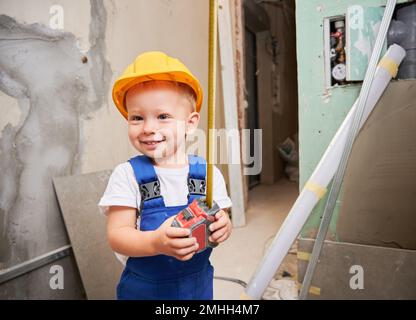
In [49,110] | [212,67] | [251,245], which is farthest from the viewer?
[251,245]

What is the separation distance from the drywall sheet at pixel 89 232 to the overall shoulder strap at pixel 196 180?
0.74 metres

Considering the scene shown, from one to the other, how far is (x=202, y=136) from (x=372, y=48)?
1.19m

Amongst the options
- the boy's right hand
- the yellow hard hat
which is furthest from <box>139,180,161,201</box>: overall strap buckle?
the yellow hard hat

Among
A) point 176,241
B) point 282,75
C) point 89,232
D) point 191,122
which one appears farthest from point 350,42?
point 282,75

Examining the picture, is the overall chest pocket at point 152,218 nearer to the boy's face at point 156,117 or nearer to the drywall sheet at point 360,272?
the boy's face at point 156,117

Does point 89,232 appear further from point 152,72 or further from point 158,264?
point 152,72

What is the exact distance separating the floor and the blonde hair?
3.46 feet

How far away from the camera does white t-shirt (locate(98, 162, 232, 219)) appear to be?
65 centimetres

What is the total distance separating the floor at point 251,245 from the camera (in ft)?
5.03

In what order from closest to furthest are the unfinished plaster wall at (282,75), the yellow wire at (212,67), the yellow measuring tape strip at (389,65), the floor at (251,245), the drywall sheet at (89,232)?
the yellow wire at (212,67)
the yellow measuring tape strip at (389,65)
the drywall sheet at (89,232)
the floor at (251,245)
the unfinished plaster wall at (282,75)

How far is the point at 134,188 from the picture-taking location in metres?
0.67

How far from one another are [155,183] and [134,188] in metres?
0.05

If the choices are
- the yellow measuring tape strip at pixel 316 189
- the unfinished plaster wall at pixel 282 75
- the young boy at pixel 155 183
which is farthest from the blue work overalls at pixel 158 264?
the unfinished plaster wall at pixel 282 75

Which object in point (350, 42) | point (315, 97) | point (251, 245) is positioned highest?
point (350, 42)
